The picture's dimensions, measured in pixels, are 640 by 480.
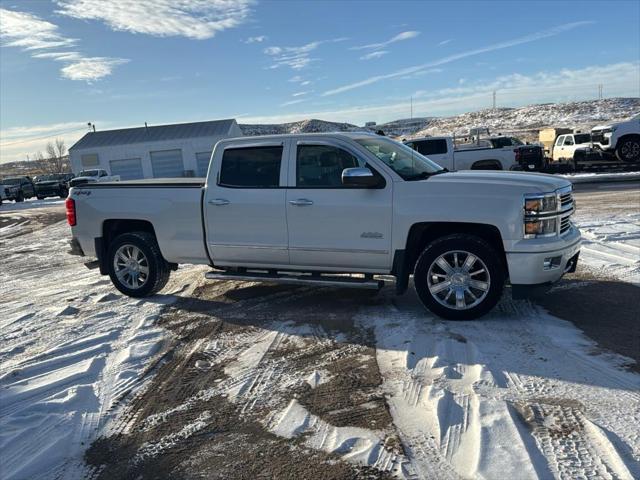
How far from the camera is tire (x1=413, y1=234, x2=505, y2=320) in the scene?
505 cm

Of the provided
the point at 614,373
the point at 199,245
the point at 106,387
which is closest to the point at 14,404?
the point at 106,387

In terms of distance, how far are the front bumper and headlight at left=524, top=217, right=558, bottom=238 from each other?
18 centimetres

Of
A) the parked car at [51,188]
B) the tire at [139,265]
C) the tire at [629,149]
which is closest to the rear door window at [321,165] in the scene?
the tire at [139,265]

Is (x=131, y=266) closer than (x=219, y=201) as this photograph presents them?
No

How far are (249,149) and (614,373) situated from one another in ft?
14.3

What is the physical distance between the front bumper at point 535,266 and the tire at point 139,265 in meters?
4.26

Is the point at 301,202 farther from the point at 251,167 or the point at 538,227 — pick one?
the point at 538,227

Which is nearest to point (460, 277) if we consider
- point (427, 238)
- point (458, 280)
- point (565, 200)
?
point (458, 280)

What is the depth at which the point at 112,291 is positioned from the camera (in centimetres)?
727

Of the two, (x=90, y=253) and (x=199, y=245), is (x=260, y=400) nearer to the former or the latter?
(x=199, y=245)

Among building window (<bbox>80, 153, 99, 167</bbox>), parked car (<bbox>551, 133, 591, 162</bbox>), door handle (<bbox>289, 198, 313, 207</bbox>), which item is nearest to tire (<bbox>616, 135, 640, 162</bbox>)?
parked car (<bbox>551, 133, 591, 162</bbox>)

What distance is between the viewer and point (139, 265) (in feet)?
22.2

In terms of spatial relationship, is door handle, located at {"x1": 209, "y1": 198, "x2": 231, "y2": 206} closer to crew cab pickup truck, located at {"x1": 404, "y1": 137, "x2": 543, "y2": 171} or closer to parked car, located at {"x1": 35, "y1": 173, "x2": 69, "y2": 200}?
crew cab pickup truck, located at {"x1": 404, "y1": 137, "x2": 543, "y2": 171}

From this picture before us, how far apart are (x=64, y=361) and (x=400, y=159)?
13.1 ft
